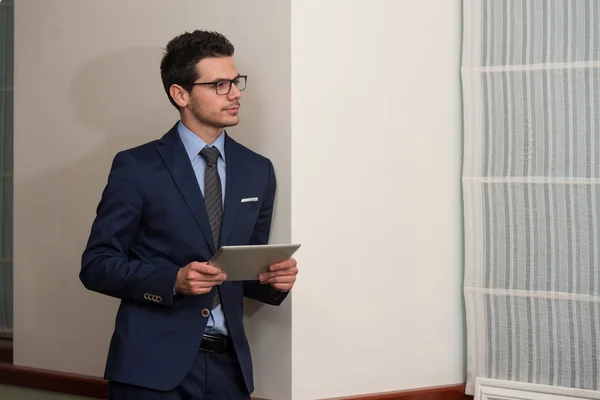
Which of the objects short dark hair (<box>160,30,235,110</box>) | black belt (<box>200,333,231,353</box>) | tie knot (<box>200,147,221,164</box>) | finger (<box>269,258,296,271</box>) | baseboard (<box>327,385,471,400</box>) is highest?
short dark hair (<box>160,30,235,110</box>)

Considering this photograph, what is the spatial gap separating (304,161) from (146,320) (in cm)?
82

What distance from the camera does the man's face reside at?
9.29 ft

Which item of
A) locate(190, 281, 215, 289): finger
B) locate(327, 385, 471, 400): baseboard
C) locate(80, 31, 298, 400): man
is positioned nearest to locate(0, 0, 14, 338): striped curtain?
locate(80, 31, 298, 400): man

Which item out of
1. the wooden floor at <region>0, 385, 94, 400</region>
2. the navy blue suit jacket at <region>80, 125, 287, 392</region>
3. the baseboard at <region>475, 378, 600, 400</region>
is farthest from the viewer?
the wooden floor at <region>0, 385, 94, 400</region>

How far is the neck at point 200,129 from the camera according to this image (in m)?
2.88

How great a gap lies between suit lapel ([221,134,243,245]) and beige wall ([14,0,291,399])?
22cm

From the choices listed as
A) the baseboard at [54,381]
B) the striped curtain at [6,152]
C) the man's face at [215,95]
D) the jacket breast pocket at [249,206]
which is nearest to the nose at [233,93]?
the man's face at [215,95]

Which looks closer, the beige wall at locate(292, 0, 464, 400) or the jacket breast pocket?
the jacket breast pocket

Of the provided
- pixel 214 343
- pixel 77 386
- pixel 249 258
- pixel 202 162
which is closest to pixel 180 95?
pixel 202 162

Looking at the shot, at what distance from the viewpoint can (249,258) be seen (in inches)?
101

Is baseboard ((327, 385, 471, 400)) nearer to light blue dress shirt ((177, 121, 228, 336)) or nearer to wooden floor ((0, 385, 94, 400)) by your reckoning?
light blue dress shirt ((177, 121, 228, 336))

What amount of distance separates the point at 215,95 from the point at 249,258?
23.4 inches

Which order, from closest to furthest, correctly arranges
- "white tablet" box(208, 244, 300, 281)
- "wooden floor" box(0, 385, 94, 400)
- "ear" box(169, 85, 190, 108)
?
"white tablet" box(208, 244, 300, 281) < "ear" box(169, 85, 190, 108) < "wooden floor" box(0, 385, 94, 400)

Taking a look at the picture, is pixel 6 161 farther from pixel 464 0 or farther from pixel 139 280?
pixel 464 0
